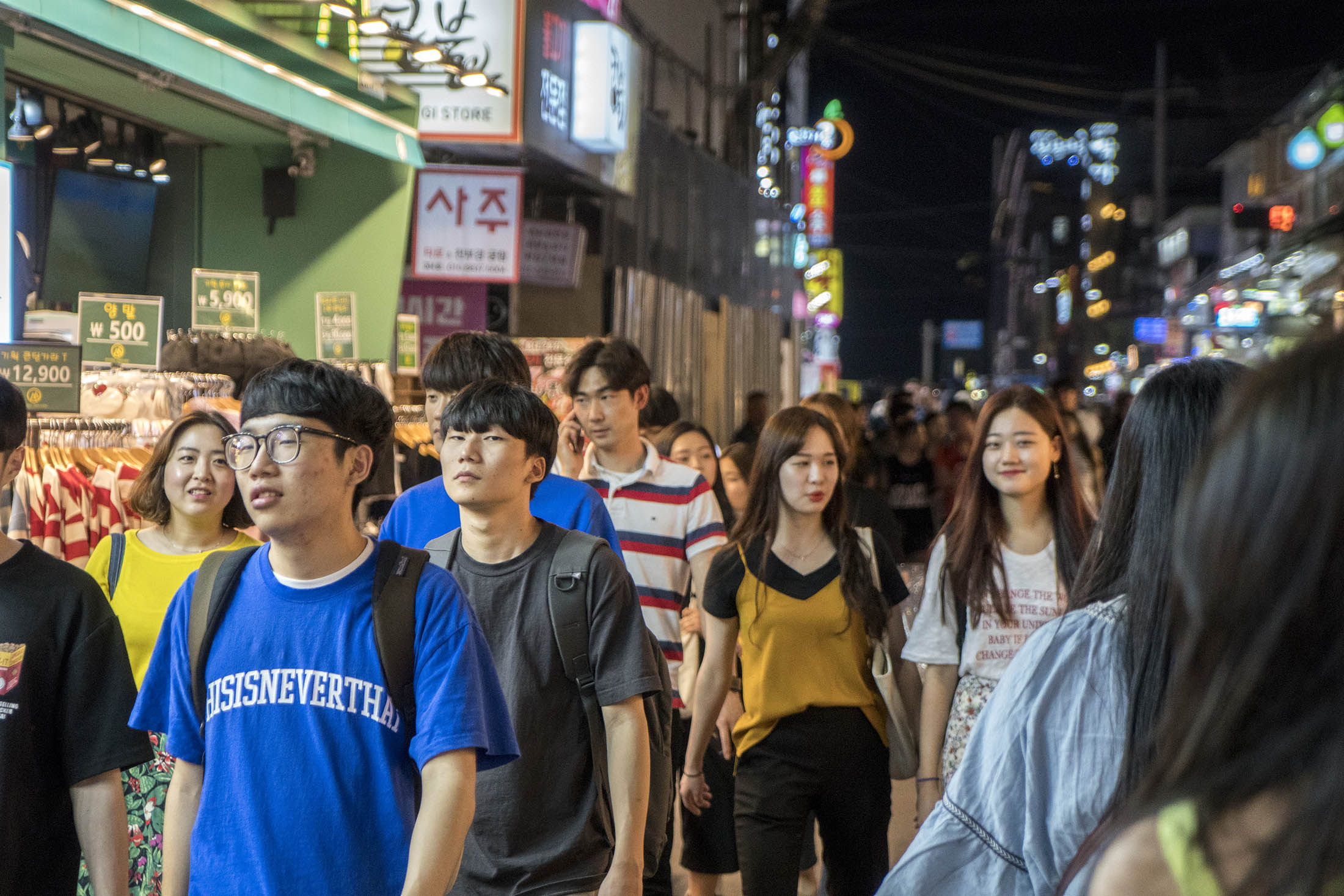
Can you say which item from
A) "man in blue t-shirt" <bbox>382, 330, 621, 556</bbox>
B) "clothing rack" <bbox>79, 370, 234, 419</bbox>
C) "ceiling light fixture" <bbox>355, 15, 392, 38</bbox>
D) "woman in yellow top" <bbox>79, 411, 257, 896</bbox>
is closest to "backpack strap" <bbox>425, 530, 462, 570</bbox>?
"man in blue t-shirt" <bbox>382, 330, 621, 556</bbox>

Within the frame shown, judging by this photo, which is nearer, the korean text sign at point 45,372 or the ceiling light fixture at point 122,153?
the korean text sign at point 45,372

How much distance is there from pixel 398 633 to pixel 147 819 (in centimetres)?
232

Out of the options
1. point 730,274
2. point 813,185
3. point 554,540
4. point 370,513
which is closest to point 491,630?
point 554,540

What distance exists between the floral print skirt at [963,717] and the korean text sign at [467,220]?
26.0 ft

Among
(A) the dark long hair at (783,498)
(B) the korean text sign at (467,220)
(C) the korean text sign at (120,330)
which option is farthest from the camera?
(B) the korean text sign at (467,220)

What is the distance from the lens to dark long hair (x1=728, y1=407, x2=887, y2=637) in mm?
4914

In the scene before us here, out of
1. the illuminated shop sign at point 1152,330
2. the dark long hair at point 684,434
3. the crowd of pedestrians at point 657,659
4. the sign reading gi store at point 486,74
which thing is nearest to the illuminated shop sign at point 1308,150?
the sign reading gi store at point 486,74

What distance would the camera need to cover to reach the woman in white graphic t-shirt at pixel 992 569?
4375mm

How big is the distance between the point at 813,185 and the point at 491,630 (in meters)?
43.8

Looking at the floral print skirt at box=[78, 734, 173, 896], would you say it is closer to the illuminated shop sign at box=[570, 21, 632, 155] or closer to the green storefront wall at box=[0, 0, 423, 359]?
the green storefront wall at box=[0, 0, 423, 359]

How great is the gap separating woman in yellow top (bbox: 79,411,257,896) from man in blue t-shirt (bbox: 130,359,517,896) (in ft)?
6.01

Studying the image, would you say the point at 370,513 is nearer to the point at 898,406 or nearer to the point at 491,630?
the point at 491,630

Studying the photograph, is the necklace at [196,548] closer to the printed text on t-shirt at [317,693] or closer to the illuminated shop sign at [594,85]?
the printed text on t-shirt at [317,693]

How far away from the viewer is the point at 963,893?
1.86 meters
